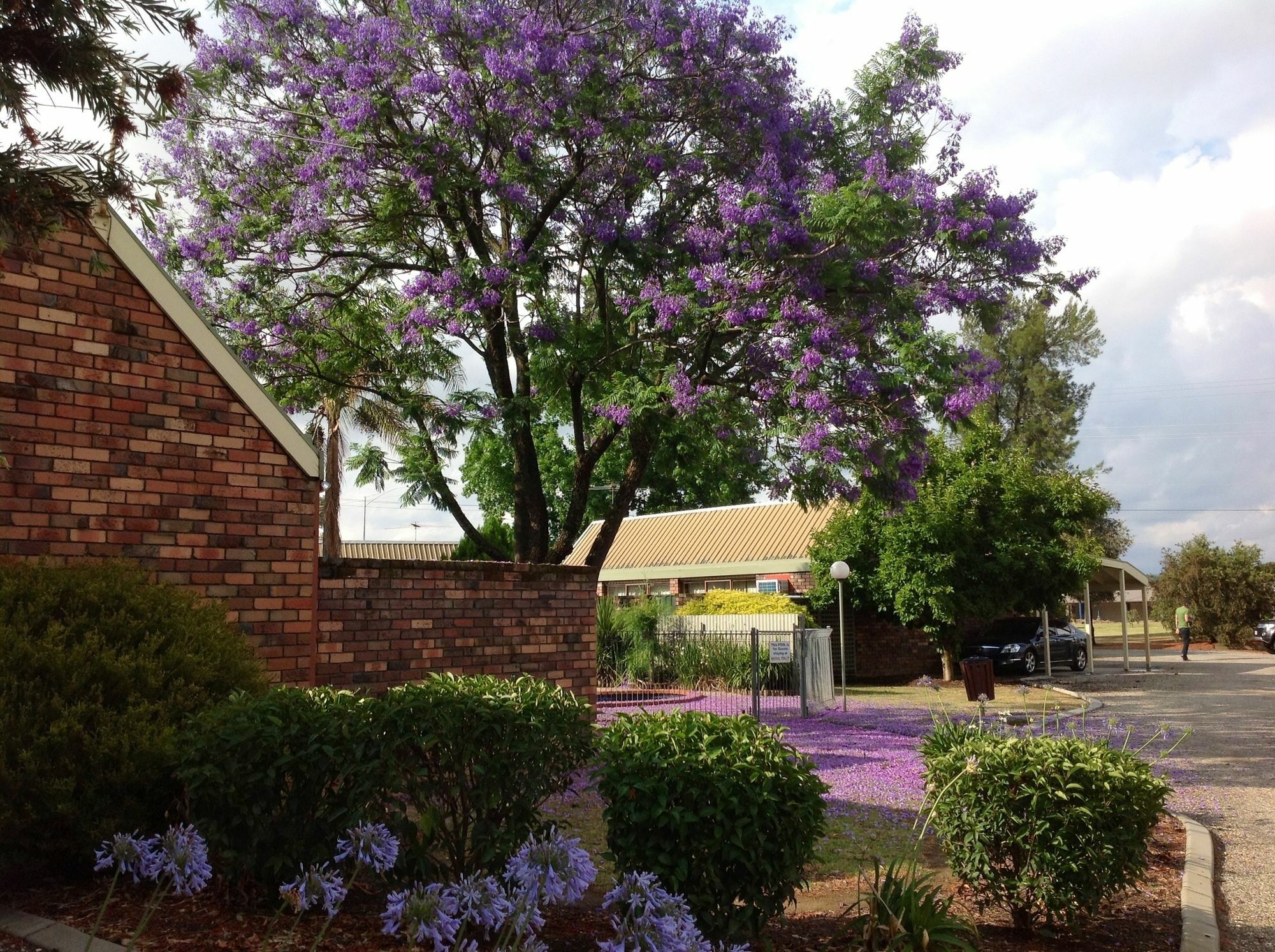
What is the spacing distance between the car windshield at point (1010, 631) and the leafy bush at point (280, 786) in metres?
25.9

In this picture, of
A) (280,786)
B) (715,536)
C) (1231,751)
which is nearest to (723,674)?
(1231,751)

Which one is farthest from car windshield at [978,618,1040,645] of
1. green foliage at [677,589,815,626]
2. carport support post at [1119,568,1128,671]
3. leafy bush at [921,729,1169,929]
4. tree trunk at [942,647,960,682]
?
leafy bush at [921,729,1169,929]

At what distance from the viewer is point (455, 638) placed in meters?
9.67

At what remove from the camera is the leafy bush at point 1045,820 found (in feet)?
17.7

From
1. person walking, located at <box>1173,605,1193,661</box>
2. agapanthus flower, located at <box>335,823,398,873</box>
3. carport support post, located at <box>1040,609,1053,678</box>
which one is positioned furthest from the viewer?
person walking, located at <box>1173,605,1193,661</box>

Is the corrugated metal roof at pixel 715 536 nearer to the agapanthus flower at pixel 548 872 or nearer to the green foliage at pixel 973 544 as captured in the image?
the green foliage at pixel 973 544

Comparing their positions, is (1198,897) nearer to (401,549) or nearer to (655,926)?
(655,926)

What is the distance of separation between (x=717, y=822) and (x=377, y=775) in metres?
1.50

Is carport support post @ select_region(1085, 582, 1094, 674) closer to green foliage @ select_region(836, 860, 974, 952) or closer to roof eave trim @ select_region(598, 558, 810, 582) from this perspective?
roof eave trim @ select_region(598, 558, 810, 582)

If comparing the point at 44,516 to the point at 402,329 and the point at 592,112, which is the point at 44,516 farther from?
the point at 592,112

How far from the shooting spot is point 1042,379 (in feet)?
161

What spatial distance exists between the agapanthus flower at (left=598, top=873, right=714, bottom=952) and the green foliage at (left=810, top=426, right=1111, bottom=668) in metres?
21.3

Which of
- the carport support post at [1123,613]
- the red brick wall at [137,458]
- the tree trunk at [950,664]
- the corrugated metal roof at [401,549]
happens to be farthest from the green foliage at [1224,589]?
the red brick wall at [137,458]

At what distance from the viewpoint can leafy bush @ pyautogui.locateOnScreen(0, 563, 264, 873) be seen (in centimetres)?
480
